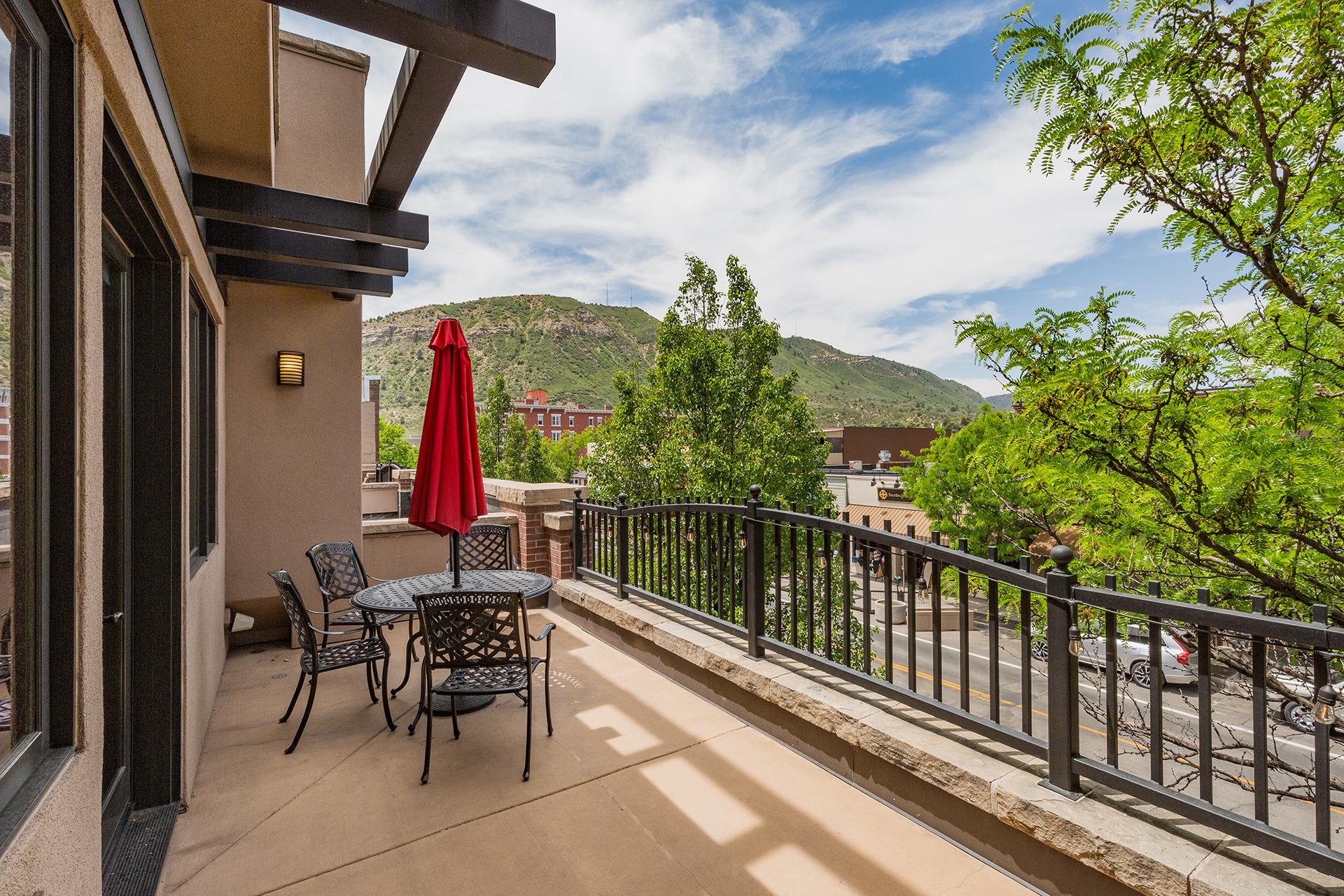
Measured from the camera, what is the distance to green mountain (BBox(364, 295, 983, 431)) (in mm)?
70625

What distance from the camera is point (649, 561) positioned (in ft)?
14.9

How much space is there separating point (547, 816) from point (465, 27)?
3.02 metres

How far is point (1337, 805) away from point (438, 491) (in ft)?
13.5

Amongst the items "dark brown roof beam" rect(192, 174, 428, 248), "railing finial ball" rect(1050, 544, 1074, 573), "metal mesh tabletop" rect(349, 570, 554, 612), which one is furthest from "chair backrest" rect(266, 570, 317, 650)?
"railing finial ball" rect(1050, 544, 1074, 573)

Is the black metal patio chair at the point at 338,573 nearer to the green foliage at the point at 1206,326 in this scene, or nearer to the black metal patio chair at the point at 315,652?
the black metal patio chair at the point at 315,652

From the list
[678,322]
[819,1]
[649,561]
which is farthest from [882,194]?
[649,561]

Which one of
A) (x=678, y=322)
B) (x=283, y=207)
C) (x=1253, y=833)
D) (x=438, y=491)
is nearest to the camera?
(x=1253, y=833)

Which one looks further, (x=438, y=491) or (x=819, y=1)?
(x=819, y=1)

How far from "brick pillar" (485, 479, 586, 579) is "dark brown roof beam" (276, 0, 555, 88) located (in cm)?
429

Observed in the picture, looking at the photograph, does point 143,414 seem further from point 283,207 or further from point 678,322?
point 678,322

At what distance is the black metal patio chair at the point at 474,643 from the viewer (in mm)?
3033

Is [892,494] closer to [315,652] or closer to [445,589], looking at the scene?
[445,589]

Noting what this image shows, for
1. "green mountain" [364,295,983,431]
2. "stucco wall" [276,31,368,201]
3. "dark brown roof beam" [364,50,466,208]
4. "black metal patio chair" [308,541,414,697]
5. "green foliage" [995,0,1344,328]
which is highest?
"green mountain" [364,295,983,431]

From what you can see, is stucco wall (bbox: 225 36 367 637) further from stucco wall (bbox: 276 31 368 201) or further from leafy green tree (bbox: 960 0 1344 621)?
leafy green tree (bbox: 960 0 1344 621)
